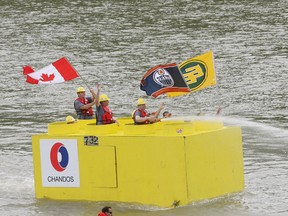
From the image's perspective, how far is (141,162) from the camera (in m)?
24.3

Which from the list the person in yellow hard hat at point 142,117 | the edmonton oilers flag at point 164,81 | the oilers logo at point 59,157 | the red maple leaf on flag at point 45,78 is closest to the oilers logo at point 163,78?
the edmonton oilers flag at point 164,81

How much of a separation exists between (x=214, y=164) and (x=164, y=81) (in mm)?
2645

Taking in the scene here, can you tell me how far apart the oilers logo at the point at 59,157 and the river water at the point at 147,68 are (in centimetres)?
101

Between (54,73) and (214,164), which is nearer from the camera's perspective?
(214,164)

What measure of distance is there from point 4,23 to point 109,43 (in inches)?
341

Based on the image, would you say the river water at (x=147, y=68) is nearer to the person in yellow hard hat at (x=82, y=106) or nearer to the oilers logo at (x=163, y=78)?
the person in yellow hard hat at (x=82, y=106)

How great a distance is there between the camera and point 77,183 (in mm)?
25594

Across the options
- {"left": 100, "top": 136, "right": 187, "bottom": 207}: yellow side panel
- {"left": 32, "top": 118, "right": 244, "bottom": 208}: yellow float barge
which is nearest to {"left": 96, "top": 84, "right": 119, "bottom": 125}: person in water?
{"left": 32, "top": 118, "right": 244, "bottom": 208}: yellow float barge

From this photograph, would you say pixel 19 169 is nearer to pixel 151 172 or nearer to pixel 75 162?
pixel 75 162

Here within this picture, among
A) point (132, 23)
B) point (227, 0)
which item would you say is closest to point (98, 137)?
point (132, 23)

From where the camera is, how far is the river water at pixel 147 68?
26750mm

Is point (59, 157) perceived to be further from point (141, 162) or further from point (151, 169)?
point (151, 169)

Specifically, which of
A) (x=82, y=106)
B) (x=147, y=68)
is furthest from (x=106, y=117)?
(x=147, y=68)

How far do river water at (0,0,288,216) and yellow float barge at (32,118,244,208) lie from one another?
1.11 feet
